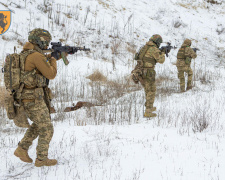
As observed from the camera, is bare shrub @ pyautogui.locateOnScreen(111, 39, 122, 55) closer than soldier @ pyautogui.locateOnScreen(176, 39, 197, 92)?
No

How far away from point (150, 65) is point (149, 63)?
54 mm

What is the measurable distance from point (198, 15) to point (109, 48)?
8.60 m

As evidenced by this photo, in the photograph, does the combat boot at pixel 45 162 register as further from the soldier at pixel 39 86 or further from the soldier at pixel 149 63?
the soldier at pixel 149 63

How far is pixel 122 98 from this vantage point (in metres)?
6.81

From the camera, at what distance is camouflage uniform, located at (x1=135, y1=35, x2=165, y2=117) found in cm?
514

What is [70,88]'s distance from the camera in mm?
7230

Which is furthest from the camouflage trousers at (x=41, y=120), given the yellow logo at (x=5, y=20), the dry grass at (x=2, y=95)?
the yellow logo at (x=5, y=20)

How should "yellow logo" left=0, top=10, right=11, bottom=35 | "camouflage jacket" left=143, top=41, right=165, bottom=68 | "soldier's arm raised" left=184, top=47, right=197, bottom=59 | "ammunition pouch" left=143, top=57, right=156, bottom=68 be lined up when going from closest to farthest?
1. "camouflage jacket" left=143, top=41, right=165, bottom=68
2. "ammunition pouch" left=143, top=57, right=156, bottom=68
3. "soldier's arm raised" left=184, top=47, right=197, bottom=59
4. "yellow logo" left=0, top=10, right=11, bottom=35

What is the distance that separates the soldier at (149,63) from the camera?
515 centimetres

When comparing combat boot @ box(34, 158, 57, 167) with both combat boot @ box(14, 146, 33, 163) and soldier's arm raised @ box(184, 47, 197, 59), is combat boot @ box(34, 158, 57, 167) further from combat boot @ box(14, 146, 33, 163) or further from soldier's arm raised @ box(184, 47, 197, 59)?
soldier's arm raised @ box(184, 47, 197, 59)

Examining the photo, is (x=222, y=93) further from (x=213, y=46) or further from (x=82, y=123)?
(x=213, y=46)

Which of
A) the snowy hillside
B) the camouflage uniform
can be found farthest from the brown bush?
the camouflage uniform

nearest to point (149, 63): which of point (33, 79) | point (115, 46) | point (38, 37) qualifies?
point (38, 37)

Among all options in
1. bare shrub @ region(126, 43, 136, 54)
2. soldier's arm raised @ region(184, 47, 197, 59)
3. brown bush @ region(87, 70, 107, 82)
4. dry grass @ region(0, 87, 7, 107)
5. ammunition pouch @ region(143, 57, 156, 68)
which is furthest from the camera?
bare shrub @ region(126, 43, 136, 54)
